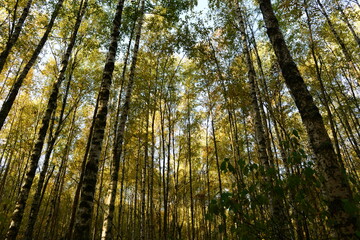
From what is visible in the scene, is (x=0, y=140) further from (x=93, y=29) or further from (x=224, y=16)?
(x=224, y=16)

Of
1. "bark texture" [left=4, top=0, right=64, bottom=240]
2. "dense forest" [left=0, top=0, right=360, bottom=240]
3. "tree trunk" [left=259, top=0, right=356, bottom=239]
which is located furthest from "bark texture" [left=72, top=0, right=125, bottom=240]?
"tree trunk" [left=259, top=0, right=356, bottom=239]

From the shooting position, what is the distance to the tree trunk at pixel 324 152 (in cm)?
212

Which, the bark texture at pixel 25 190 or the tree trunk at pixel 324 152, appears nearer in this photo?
the tree trunk at pixel 324 152

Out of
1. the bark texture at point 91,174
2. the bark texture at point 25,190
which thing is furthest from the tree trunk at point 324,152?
the bark texture at point 25,190

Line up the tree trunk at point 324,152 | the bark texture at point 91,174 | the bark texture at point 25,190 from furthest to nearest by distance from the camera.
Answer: the bark texture at point 25,190 → the bark texture at point 91,174 → the tree trunk at point 324,152

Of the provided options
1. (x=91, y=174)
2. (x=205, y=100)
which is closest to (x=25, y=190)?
(x=91, y=174)

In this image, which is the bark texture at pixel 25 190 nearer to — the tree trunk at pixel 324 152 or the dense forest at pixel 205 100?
the dense forest at pixel 205 100

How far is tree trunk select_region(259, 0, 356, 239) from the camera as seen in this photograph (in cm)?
212

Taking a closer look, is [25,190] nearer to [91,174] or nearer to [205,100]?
[91,174]

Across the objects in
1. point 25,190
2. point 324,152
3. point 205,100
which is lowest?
point 324,152

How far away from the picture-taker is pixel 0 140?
50.1ft

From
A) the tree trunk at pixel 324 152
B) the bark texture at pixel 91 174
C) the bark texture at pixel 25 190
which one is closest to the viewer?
the tree trunk at pixel 324 152

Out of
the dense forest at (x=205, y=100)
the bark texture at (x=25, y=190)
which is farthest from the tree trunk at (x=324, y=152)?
the bark texture at (x=25, y=190)

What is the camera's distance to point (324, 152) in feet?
8.13
